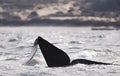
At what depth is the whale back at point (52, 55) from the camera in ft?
125

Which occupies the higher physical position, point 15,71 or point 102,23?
point 15,71

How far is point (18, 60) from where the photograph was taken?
43812 mm

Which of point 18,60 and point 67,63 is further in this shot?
point 18,60

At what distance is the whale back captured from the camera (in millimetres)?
38000

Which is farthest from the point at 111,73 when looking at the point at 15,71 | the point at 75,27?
the point at 75,27

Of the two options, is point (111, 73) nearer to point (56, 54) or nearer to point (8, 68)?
point (56, 54)

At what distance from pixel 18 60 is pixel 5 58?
2.16m

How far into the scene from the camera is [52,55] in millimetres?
38031

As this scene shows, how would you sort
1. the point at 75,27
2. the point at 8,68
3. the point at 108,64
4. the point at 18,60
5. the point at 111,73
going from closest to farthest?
the point at 111,73 < the point at 8,68 < the point at 108,64 < the point at 18,60 < the point at 75,27

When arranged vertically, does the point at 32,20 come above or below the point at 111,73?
below

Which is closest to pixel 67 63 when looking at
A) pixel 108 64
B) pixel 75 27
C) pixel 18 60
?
pixel 108 64

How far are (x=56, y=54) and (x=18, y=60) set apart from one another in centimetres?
674

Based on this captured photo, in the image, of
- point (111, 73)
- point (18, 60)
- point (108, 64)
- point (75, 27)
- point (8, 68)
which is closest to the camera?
point (111, 73)

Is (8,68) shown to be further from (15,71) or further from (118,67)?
(118,67)
